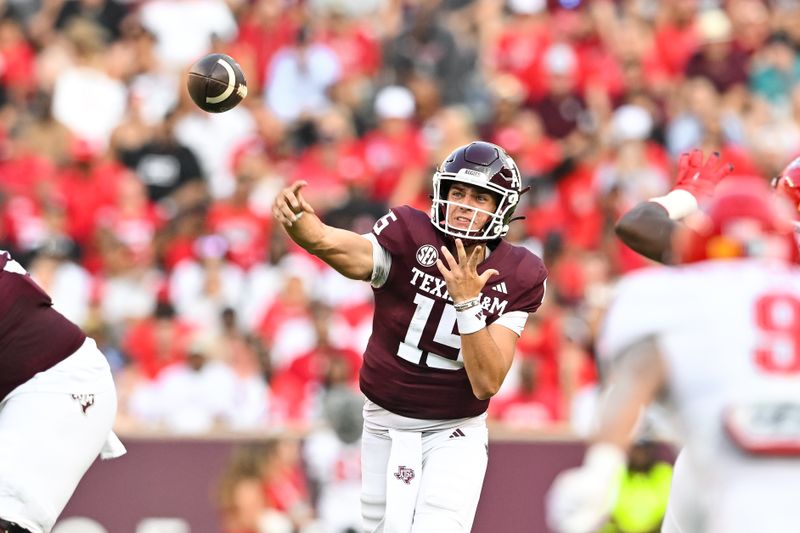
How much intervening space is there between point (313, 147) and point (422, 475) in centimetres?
709

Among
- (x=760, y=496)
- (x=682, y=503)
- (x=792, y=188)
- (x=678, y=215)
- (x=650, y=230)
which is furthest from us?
(x=792, y=188)

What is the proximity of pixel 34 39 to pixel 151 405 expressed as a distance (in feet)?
16.5

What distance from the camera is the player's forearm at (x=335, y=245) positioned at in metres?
5.93

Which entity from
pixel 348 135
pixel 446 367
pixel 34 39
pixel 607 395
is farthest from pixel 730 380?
pixel 34 39

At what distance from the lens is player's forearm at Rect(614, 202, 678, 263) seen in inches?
217

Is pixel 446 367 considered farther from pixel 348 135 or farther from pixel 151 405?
pixel 348 135

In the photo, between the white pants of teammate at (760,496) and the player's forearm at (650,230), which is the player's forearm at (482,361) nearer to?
the player's forearm at (650,230)

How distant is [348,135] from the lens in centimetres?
1296

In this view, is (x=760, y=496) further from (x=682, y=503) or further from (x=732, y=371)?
(x=682, y=503)

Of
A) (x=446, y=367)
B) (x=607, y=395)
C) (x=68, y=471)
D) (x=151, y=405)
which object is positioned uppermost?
(x=607, y=395)

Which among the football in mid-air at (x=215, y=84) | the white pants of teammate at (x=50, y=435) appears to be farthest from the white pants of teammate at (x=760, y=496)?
the football in mid-air at (x=215, y=84)

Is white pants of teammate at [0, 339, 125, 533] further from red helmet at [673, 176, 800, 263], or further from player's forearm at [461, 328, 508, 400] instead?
red helmet at [673, 176, 800, 263]

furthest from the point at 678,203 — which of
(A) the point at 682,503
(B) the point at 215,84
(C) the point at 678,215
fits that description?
(B) the point at 215,84

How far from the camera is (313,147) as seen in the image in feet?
42.3
